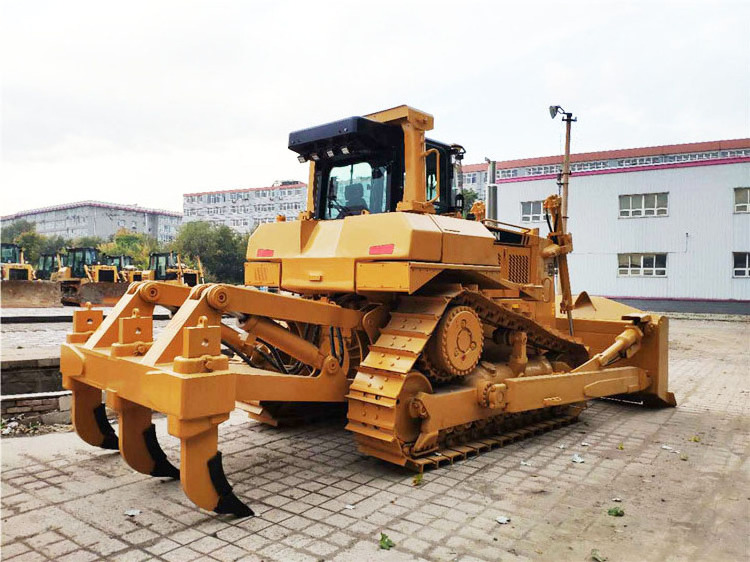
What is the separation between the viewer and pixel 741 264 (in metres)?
27.7

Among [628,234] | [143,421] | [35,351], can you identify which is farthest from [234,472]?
[628,234]

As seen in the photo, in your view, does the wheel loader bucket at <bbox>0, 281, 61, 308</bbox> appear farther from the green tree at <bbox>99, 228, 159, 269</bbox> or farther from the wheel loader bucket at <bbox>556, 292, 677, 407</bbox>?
the green tree at <bbox>99, 228, 159, 269</bbox>

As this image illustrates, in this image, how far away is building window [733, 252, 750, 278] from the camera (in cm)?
2745

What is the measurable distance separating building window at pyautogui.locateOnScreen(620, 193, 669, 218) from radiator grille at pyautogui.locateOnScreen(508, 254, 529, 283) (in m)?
24.4

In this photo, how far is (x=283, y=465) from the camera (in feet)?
17.9

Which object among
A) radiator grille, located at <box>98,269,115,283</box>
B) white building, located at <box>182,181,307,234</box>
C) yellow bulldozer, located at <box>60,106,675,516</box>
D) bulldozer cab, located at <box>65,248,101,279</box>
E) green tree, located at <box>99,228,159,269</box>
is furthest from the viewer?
white building, located at <box>182,181,307,234</box>

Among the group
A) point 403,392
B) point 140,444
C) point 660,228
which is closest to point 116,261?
point 660,228

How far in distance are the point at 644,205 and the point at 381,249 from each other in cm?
2752

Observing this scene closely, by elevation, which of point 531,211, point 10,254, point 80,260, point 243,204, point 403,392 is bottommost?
point 403,392

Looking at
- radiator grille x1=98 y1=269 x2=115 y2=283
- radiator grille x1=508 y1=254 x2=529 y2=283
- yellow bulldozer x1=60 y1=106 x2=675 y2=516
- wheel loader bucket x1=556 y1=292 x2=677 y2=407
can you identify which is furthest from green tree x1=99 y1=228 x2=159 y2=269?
yellow bulldozer x1=60 y1=106 x2=675 y2=516

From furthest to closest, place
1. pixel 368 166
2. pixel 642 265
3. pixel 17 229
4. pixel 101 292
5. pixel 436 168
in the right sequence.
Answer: pixel 17 229
pixel 642 265
pixel 101 292
pixel 368 166
pixel 436 168

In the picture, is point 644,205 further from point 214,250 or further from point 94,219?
point 94,219

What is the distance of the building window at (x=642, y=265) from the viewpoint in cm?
2920

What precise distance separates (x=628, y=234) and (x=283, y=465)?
91.7 feet
